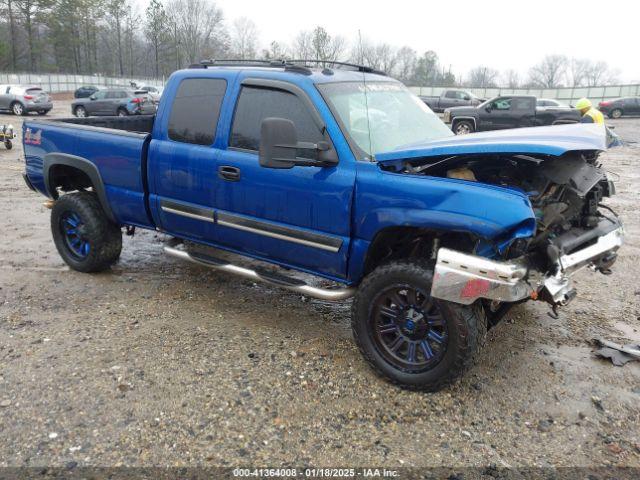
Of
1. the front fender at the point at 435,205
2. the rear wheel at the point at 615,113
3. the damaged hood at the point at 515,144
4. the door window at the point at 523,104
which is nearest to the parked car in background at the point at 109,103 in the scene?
the door window at the point at 523,104

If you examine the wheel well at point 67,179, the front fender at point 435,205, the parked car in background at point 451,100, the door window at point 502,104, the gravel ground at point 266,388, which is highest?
the parked car in background at point 451,100

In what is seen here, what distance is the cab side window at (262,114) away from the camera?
3766 millimetres

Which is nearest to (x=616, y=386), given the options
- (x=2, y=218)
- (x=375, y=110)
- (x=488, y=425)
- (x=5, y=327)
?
(x=488, y=425)

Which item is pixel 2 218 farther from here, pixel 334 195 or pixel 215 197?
pixel 334 195

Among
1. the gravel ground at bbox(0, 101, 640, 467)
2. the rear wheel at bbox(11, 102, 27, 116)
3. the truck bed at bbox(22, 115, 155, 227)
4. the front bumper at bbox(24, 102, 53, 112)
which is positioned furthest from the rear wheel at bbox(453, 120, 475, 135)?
the rear wheel at bbox(11, 102, 27, 116)

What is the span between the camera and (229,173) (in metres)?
3.97

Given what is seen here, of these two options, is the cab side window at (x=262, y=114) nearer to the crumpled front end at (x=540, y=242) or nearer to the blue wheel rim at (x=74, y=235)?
the crumpled front end at (x=540, y=242)

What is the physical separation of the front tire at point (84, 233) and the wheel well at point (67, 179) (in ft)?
0.68

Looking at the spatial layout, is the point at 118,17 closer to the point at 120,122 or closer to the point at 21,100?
the point at 21,100

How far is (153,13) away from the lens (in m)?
67.2

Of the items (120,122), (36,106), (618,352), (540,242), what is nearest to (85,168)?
(120,122)

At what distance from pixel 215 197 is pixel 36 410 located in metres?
1.88

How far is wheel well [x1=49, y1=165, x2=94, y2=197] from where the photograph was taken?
530cm

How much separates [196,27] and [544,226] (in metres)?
75.2
